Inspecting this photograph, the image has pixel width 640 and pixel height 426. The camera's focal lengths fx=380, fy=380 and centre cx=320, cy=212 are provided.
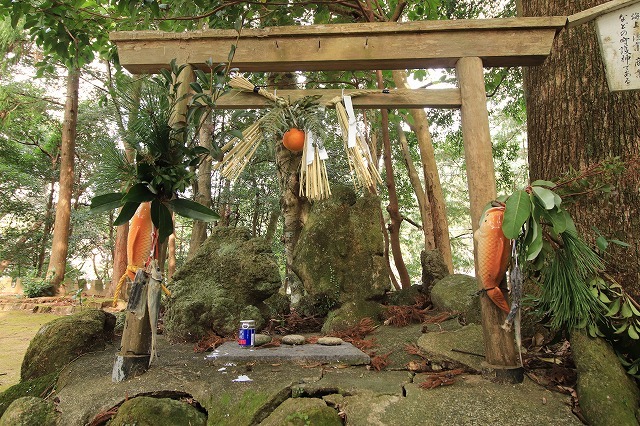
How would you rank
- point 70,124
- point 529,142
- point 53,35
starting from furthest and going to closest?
point 70,124
point 53,35
point 529,142

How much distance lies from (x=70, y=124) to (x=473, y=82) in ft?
31.9

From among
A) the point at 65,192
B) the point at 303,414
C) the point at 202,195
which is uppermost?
the point at 65,192

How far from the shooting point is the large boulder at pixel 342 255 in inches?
158

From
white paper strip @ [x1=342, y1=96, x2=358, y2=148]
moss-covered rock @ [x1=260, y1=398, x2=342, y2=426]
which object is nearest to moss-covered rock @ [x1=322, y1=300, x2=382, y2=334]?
moss-covered rock @ [x1=260, y1=398, x2=342, y2=426]

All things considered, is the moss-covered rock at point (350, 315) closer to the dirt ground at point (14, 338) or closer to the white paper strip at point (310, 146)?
the white paper strip at point (310, 146)

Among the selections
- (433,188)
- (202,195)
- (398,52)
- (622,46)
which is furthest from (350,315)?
(202,195)

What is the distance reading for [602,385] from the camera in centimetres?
193

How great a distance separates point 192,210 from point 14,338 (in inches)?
193

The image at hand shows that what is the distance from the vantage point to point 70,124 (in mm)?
9195

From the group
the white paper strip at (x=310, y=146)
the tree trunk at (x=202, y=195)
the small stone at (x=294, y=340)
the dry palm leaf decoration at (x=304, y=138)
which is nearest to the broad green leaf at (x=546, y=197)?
the dry palm leaf decoration at (x=304, y=138)

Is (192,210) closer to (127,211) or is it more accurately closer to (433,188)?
(127,211)

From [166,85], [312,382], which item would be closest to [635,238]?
[312,382]

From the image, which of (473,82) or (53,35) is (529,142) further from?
(53,35)

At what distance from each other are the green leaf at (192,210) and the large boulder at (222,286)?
1396 mm
